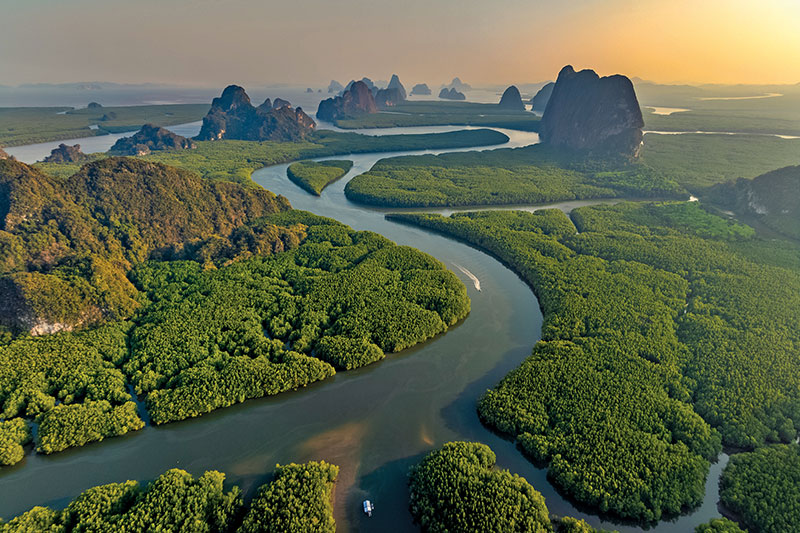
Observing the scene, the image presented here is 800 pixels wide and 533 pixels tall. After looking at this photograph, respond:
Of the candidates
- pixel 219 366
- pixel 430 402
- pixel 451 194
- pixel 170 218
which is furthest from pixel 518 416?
pixel 451 194

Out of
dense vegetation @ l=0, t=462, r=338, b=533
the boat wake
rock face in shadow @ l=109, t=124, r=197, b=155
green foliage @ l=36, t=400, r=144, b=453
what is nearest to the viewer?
dense vegetation @ l=0, t=462, r=338, b=533

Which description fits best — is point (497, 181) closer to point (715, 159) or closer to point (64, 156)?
point (715, 159)

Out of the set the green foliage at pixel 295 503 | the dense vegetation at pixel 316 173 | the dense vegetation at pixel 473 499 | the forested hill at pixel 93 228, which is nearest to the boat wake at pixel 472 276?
the forested hill at pixel 93 228

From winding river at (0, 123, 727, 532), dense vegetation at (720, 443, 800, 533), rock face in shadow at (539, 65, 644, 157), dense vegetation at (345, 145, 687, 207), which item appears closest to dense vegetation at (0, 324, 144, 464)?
winding river at (0, 123, 727, 532)

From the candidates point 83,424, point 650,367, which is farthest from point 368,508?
point 650,367

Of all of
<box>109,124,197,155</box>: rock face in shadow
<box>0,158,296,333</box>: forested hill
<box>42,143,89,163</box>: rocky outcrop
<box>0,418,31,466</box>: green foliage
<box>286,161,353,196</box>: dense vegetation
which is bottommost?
<box>0,418,31,466</box>: green foliage

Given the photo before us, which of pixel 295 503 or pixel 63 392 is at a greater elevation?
pixel 63 392

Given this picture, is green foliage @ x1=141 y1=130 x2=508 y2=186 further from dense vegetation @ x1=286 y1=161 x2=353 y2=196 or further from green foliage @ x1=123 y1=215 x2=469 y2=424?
green foliage @ x1=123 y1=215 x2=469 y2=424
